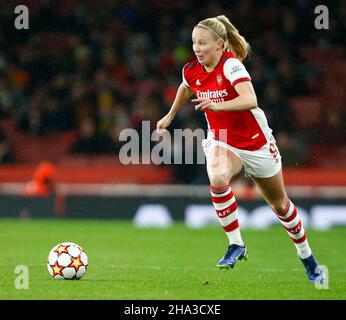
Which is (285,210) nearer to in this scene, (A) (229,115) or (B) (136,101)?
(A) (229,115)

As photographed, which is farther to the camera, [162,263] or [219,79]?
[162,263]

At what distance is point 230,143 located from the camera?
24.4 feet

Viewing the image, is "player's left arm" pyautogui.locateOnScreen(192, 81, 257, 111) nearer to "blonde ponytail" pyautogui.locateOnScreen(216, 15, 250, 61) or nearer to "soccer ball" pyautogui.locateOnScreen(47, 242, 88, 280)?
"blonde ponytail" pyautogui.locateOnScreen(216, 15, 250, 61)

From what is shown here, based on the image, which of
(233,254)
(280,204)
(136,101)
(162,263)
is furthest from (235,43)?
(136,101)

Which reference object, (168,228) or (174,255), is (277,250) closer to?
(174,255)

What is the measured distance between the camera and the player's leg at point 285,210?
738cm

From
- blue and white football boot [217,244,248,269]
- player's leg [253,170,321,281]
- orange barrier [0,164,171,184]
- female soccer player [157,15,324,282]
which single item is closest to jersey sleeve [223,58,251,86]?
female soccer player [157,15,324,282]

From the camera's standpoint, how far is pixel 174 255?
10.4 meters

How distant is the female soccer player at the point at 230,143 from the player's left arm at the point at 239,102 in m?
0.06

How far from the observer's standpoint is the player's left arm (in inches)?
Answer: 269

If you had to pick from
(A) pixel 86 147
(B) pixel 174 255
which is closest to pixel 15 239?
(B) pixel 174 255

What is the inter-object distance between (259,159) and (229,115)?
423mm

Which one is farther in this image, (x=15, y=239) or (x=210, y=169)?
(x=15, y=239)
